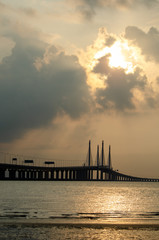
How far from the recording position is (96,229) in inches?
1407

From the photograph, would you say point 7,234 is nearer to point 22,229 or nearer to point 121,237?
point 22,229

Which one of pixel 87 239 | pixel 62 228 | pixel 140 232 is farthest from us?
pixel 62 228

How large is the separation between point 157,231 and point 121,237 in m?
5.03

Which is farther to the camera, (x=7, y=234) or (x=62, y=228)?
(x=62, y=228)

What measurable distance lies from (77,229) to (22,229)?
14.4 feet

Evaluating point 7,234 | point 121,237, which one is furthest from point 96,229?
point 7,234

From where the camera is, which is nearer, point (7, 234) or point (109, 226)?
point (7, 234)

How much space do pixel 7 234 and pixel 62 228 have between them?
590 cm

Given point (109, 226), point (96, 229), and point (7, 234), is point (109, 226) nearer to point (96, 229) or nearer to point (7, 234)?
point (96, 229)

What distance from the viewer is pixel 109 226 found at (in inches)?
1496

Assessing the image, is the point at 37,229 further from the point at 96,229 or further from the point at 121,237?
the point at 121,237

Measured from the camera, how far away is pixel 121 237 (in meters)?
31.5

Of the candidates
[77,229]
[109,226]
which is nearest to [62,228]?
[77,229]

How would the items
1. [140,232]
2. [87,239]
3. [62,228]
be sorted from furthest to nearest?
[62,228], [140,232], [87,239]
